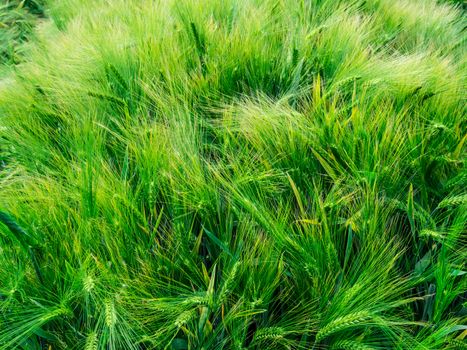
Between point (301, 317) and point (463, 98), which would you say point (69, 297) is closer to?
point (301, 317)

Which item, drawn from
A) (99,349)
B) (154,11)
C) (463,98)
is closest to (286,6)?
(154,11)

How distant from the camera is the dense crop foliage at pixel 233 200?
0.86 meters

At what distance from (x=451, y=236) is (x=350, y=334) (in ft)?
0.85

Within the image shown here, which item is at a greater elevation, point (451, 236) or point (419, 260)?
point (451, 236)

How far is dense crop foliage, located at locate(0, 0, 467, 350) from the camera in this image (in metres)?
0.86

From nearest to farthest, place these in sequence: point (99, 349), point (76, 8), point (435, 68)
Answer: point (99, 349) → point (435, 68) → point (76, 8)

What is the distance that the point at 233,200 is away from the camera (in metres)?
0.98

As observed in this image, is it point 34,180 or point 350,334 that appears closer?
point 350,334

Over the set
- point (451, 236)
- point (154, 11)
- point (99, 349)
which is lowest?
point (99, 349)

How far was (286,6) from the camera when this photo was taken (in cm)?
169

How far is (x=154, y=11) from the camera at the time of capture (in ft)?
5.32

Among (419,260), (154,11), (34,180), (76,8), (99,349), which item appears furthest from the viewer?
(76,8)

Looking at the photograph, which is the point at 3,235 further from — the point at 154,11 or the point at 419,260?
the point at 154,11

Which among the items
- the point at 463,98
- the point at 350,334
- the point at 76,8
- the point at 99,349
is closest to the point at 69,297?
the point at 99,349
